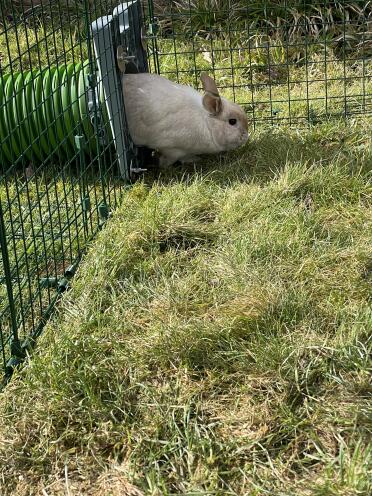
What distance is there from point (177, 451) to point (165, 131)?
3105mm

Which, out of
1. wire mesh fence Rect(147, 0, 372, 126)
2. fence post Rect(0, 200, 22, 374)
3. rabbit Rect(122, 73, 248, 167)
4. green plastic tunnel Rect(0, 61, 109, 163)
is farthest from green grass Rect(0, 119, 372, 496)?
wire mesh fence Rect(147, 0, 372, 126)

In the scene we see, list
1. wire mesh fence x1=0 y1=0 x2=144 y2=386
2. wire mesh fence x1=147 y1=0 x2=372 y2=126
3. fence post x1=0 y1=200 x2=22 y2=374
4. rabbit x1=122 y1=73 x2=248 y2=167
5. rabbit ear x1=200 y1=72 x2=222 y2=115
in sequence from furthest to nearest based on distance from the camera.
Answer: wire mesh fence x1=147 y1=0 x2=372 y2=126 → rabbit ear x1=200 y1=72 x2=222 y2=115 → rabbit x1=122 y1=73 x2=248 y2=167 → wire mesh fence x1=0 y1=0 x2=144 y2=386 → fence post x1=0 y1=200 x2=22 y2=374

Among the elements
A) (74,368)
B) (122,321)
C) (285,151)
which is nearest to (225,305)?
(122,321)

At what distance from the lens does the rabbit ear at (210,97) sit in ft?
18.8

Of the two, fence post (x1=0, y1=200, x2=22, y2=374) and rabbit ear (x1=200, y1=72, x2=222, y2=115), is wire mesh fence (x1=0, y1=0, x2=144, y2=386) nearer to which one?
fence post (x1=0, y1=200, x2=22, y2=374)

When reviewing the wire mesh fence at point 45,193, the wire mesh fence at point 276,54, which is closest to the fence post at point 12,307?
the wire mesh fence at point 45,193

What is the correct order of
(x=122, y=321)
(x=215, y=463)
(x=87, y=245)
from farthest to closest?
(x=87, y=245) < (x=122, y=321) < (x=215, y=463)

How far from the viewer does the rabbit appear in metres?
5.61

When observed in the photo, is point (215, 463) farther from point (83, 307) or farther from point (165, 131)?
point (165, 131)

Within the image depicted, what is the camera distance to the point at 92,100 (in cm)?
491

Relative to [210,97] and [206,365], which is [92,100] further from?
[206,365]

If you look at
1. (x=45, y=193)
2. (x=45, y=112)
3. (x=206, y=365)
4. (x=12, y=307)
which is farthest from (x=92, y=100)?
(x=206, y=365)

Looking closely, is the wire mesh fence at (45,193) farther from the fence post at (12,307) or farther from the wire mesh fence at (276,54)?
the wire mesh fence at (276,54)

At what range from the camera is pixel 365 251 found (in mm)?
4156
